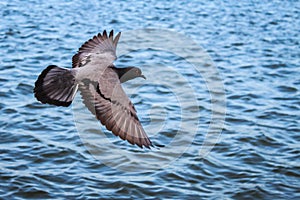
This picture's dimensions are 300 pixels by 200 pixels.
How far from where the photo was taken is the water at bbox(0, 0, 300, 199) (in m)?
8.20

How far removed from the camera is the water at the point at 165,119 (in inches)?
323

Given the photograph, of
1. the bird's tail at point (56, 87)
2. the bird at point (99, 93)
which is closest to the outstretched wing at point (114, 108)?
the bird at point (99, 93)

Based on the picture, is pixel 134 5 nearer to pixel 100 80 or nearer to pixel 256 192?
pixel 256 192

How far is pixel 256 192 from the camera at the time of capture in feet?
26.6

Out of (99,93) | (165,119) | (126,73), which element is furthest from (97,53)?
(165,119)

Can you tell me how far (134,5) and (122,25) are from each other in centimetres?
265

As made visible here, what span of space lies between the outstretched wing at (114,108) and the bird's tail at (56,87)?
5.5 inches

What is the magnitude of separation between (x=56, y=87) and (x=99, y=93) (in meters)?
0.43

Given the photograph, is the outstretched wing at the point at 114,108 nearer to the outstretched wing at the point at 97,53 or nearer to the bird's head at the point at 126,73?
the bird's head at the point at 126,73

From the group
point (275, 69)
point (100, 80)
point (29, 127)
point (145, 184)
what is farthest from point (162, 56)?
point (100, 80)

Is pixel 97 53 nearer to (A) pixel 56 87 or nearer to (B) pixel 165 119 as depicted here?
(A) pixel 56 87

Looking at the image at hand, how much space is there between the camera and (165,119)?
402 inches

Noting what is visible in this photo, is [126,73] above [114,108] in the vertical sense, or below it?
above

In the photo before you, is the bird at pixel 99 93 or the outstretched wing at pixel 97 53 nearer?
the bird at pixel 99 93
